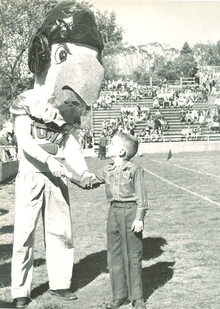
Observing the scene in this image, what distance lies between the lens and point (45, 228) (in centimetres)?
435

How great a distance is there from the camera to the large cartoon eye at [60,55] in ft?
12.9

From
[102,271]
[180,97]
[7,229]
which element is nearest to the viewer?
[102,271]

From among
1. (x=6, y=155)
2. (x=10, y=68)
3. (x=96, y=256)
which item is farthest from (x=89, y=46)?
(x=6, y=155)

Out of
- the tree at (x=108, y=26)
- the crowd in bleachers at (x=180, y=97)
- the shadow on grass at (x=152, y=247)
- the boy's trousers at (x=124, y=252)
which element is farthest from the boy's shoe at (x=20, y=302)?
the crowd in bleachers at (x=180, y=97)

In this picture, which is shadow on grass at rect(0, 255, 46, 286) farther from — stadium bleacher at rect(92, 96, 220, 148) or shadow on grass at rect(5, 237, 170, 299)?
stadium bleacher at rect(92, 96, 220, 148)

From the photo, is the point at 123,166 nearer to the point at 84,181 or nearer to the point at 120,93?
the point at 84,181

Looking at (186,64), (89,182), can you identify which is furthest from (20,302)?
(186,64)

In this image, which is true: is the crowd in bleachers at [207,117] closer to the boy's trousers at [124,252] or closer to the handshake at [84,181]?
the boy's trousers at [124,252]

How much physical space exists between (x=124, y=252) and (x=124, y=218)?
0.91 ft

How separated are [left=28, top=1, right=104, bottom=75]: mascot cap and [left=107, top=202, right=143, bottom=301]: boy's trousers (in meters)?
1.27

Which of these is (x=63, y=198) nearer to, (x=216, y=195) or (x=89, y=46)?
(x=89, y=46)

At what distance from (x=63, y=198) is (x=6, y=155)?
29.1 feet

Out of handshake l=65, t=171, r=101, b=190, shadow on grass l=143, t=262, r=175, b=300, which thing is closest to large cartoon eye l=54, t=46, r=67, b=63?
handshake l=65, t=171, r=101, b=190

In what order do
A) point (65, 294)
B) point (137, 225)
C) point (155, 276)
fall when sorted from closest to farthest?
point (137, 225)
point (65, 294)
point (155, 276)
